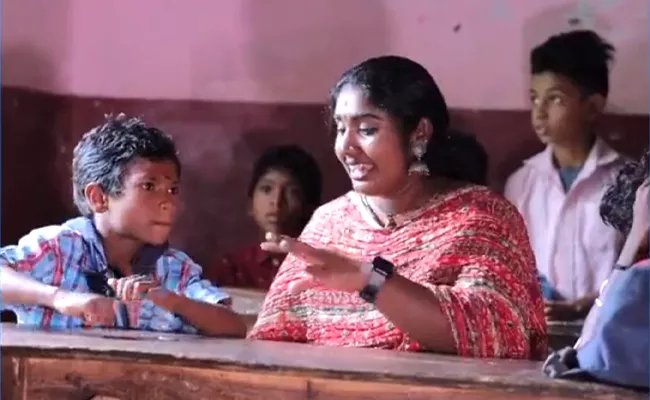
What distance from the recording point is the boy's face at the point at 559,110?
9.16 ft

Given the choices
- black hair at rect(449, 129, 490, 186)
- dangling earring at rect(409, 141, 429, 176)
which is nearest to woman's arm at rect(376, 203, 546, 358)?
dangling earring at rect(409, 141, 429, 176)

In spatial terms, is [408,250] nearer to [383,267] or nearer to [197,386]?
[383,267]

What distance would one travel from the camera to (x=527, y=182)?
9.34ft

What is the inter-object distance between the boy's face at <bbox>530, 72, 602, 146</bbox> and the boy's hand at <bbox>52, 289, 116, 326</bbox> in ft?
4.62

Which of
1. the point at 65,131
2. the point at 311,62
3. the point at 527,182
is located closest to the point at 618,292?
the point at 527,182

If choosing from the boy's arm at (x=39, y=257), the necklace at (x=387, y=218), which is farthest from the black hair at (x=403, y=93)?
the boy's arm at (x=39, y=257)

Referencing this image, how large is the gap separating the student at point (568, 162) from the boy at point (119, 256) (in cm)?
110

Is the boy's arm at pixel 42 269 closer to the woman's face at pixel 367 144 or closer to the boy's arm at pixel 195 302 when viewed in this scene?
the boy's arm at pixel 195 302

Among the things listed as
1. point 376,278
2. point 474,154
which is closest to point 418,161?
point 376,278

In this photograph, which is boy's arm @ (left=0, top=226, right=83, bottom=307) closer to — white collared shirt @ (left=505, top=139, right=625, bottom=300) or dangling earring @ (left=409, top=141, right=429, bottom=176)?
dangling earring @ (left=409, top=141, right=429, bottom=176)

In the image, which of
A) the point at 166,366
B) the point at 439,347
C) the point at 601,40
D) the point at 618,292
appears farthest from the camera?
the point at 601,40

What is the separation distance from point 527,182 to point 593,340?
1482 mm

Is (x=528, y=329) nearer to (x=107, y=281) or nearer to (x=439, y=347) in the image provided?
(x=439, y=347)

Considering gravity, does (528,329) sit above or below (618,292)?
below
